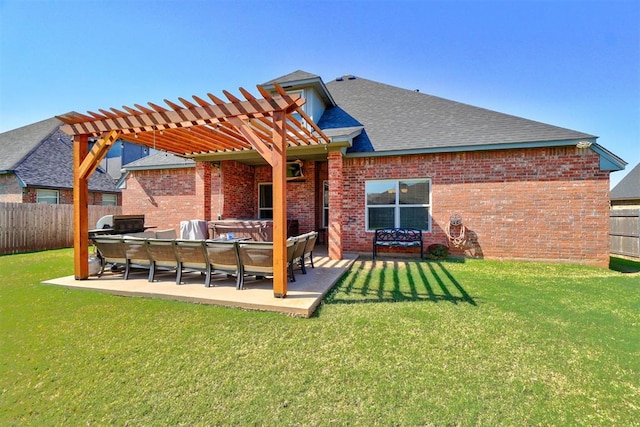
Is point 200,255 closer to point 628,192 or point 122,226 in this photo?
point 122,226

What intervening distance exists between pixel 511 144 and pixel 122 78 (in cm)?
1101

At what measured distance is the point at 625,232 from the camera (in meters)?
10.1

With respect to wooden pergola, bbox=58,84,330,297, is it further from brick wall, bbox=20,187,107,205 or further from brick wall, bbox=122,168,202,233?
brick wall, bbox=20,187,107,205

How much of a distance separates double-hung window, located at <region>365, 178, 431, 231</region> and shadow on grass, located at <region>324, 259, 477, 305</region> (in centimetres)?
168

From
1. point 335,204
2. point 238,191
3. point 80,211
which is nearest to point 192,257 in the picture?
point 80,211

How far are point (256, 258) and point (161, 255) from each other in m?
2.12

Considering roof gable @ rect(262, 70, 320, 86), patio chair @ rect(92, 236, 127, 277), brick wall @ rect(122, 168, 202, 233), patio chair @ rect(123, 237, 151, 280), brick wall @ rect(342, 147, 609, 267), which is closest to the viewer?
patio chair @ rect(123, 237, 151, 280)

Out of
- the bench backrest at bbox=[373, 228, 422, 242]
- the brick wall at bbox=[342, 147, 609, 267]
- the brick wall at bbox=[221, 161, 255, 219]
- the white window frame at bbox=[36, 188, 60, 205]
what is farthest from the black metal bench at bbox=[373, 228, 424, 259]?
the white window frame at bbox=[36, 188, 60, 205]

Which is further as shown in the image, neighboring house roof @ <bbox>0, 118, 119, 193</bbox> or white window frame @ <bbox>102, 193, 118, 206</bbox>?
white window frame @ <bbox>102, 193, 118, 206</bbox>

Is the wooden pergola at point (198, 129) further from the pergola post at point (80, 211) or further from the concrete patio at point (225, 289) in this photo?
the concrete patio at point (225, 289)

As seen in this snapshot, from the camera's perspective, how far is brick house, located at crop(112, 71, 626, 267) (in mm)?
7391

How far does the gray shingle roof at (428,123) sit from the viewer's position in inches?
309

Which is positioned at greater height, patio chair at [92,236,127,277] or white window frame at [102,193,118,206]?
white window frame at [102,193,118,206]

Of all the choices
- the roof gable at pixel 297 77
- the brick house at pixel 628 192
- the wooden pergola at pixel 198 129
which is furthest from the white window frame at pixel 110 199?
the brick house at pixel 628 192
